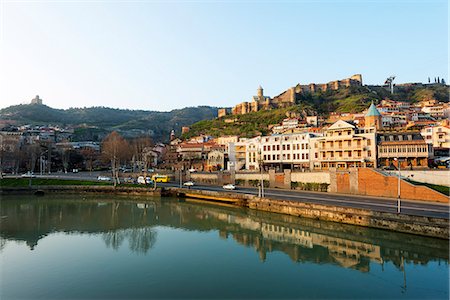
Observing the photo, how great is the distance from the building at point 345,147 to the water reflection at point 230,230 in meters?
22.7

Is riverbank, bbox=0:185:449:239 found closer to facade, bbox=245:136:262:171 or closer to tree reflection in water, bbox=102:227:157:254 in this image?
tree reflection in water, bbox=102:227:157:254

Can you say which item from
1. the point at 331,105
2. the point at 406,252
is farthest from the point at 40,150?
the point at 331,105

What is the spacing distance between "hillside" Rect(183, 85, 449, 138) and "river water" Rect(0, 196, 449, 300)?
70674mm

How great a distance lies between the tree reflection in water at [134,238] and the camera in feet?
77.4

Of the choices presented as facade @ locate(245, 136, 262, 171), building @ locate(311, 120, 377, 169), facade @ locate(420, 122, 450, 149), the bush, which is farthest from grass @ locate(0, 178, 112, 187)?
facade @ locate(420, 122, 450, 149)

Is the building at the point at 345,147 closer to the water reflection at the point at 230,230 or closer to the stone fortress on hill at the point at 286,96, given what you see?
the water reflection at the point at 230,230

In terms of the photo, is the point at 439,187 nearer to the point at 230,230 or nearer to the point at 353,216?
the point at 353,216

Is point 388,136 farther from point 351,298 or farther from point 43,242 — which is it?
point 43,242

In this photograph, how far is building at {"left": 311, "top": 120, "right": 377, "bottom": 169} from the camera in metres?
48.2

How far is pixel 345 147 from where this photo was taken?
50875mm

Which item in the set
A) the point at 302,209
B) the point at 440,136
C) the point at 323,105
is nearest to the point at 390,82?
the point at 323,105

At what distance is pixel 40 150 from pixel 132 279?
86.7m

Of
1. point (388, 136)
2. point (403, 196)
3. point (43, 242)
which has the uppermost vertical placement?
point (388, 136)

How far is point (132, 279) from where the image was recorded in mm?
16953
